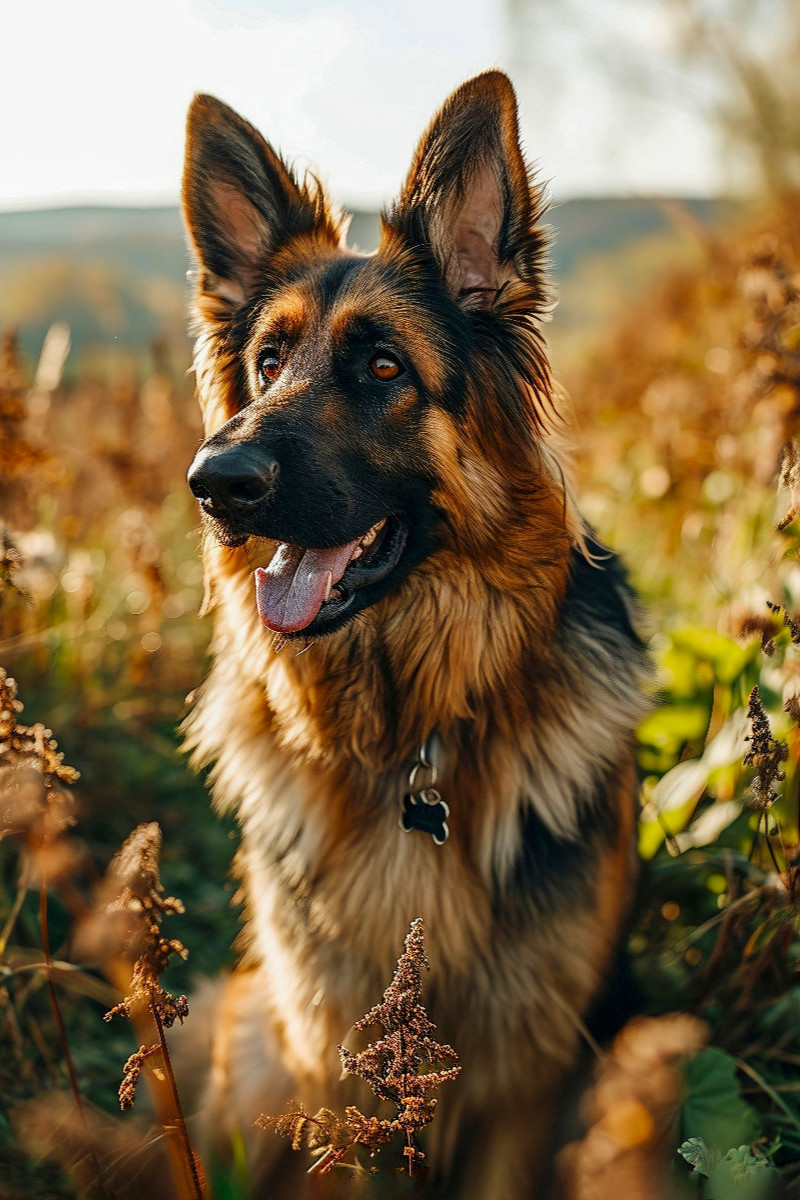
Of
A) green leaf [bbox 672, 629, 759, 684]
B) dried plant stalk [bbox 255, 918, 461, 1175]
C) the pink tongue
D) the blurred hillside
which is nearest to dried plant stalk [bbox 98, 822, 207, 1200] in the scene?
dried plant stalk [bbox 255, 918, 461, 1175]

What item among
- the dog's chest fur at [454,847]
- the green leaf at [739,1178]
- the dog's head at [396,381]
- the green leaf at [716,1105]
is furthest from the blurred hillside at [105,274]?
the green leaf at [739,1178]

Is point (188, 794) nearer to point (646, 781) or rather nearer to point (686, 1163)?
point (646, 781)

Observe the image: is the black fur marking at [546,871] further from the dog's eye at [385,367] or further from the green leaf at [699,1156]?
the dog's eye at [385,367]

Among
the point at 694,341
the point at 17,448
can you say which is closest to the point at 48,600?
the point at 17,448

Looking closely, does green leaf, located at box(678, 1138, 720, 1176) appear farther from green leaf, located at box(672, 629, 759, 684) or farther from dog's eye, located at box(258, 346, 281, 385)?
dog's eye, located at box(258, 346, 281, 385)

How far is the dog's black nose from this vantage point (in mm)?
2143

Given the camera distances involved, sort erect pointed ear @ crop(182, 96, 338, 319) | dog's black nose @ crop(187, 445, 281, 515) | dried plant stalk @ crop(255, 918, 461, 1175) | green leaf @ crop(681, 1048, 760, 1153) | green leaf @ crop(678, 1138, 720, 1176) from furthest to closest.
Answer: erect pointed ear @ crop(182, 96, 338, 319)
green leaf @ crop(681, 1048, 760, 1153)
dog's black nose @ crop(187, 445, 281, 515)
green leaf @ crop(678, 1138, 720, 1176)
dried plant stalk @ crop(255, 918, 461, 1175)

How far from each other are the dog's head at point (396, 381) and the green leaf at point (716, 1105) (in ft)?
4.66

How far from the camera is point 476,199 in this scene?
2.43 meters

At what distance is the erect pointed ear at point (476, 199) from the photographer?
2256 mm

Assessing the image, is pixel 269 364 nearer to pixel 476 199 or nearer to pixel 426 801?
pixel 476 199

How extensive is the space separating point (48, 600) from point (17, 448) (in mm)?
936

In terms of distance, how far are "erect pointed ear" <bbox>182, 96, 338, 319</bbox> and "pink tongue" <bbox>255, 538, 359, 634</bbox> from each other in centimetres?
92

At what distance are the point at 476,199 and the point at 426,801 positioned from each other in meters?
1.60
